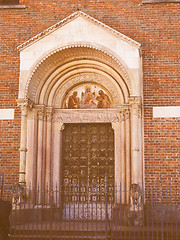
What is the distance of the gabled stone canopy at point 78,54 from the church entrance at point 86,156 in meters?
1.30

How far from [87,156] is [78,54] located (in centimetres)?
360

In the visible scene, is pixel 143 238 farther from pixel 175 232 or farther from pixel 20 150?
pixel 20 150

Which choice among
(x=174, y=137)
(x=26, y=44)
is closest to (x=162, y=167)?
(x=174, y=137)

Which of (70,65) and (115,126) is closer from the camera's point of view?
(115,126)

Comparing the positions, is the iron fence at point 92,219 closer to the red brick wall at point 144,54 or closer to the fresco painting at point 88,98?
the red brick wall at point 144,54

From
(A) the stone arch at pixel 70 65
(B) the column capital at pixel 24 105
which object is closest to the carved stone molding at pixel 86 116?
(A) the stone arch at pixel 70 65

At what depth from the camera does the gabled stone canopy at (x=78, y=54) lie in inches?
435

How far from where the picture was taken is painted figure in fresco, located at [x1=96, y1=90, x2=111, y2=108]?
40.5 ft

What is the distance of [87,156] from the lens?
12086mm

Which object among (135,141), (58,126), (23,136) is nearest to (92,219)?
(135,141)

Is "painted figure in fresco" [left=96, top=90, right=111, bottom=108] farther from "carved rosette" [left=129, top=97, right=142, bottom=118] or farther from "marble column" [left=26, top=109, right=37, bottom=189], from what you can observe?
"marble column" [left=26, top=109, right=37, bottom=189]

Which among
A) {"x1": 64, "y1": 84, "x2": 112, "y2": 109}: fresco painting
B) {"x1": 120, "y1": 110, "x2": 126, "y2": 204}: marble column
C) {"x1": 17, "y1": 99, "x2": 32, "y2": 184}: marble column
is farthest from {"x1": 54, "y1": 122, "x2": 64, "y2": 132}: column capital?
{"x1": 120, "y1": 110, "x2": 126, "y2": 204}: marble column

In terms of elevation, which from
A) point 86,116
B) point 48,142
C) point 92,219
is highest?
point 86,116

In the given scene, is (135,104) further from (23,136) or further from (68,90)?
(23,136)
